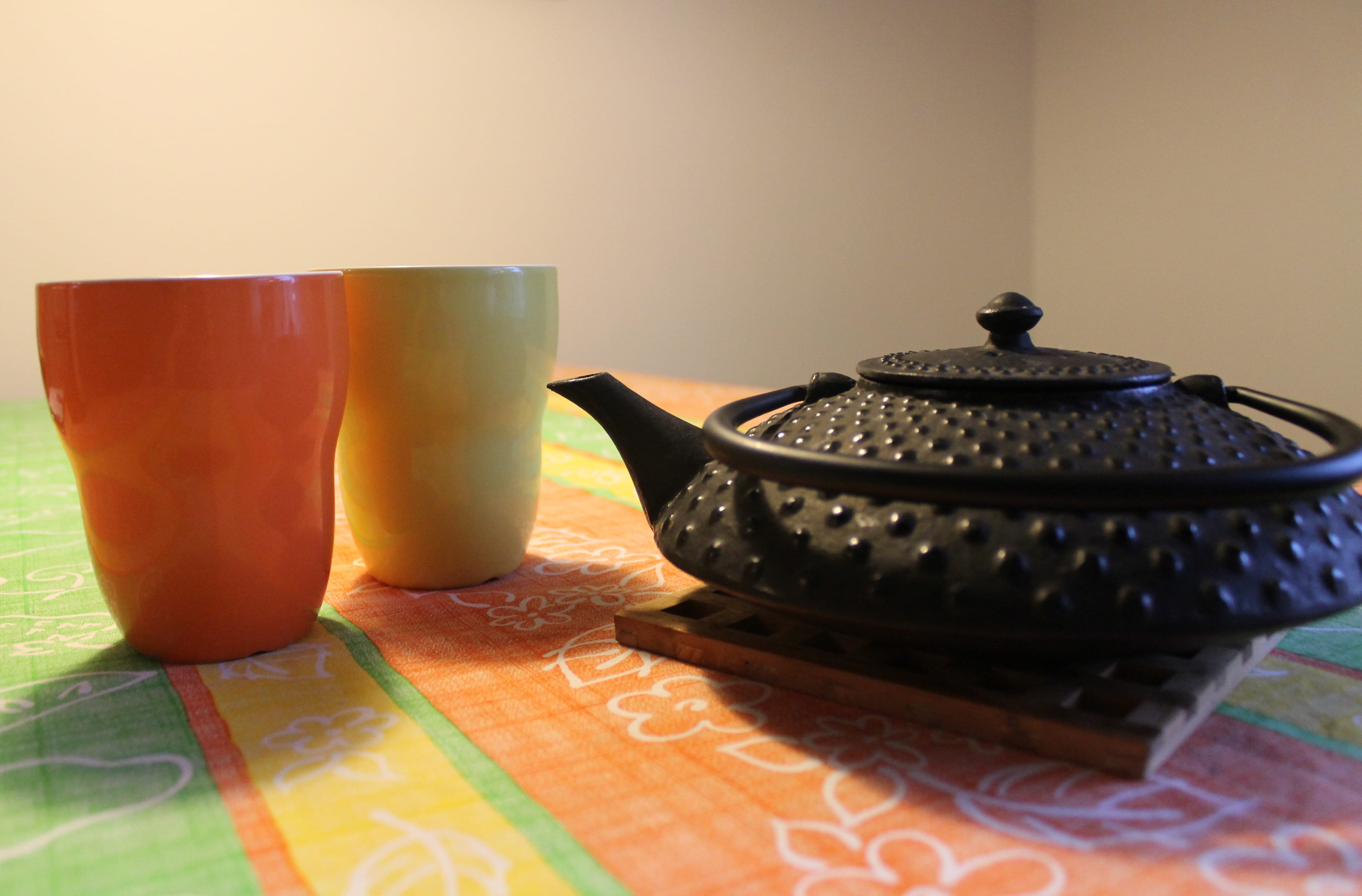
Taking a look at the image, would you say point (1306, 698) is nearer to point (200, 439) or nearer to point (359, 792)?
point (359, 792)

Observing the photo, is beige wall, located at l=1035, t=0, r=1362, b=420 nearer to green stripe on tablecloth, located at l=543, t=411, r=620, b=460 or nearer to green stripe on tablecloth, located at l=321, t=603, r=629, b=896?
green stripe on tablecloth, located at l=543, t=411, r=620, b=460

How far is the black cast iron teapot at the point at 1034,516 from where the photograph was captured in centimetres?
36

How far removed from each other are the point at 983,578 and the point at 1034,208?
15.0 feet

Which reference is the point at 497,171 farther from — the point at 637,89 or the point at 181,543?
the point at 181,543

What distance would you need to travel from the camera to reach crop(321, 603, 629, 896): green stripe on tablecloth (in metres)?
0.33

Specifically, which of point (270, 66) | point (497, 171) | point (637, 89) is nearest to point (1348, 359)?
point (637, 89)

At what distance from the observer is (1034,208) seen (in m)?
4.54

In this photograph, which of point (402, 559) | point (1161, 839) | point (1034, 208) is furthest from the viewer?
point (1034, 208)

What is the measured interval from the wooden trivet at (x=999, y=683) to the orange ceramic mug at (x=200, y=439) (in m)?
0.20

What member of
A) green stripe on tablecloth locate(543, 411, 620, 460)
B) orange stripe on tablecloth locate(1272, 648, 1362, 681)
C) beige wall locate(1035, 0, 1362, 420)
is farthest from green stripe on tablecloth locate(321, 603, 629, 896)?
beige wall locate(1035, 0, 1362, 420)

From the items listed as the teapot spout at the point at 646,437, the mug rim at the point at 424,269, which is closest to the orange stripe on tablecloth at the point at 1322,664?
the teapot spout at the point at 646,437

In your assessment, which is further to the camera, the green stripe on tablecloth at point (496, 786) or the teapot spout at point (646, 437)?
the teapot spout at point (646, 437)

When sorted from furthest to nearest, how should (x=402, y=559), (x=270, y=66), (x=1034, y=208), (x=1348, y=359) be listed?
(x=1034, y=208), (x=1348, y=359), (x=270, y=66), (x=402, y=559)

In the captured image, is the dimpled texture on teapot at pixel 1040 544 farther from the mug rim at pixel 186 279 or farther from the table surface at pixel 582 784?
the mug rim at pixel 186 279
